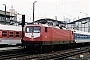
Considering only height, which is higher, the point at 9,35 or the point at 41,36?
the point at 41,36

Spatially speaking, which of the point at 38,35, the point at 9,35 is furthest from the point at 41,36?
the point at 9,35

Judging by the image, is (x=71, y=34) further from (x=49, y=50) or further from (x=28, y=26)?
(x=28, y=26)

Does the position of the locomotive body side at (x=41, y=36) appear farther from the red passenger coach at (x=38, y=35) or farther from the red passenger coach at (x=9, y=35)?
the red passenger coach at (x=9, y=35)

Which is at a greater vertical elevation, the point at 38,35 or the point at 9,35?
the point at 38,35

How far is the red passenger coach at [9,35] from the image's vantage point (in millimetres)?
27234

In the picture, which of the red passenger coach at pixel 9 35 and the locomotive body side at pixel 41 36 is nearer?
the locomotive body side at pixel 41 36

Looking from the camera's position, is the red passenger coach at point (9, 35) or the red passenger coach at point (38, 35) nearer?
the red passenger coach at point (38, 35)

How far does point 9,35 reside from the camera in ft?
92.8

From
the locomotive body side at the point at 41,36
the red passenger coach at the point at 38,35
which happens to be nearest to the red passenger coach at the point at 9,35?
the red passenger coach at the point at 38,35

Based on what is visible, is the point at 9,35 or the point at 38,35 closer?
the point at 38,35

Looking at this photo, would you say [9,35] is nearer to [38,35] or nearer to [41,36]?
[38,35]

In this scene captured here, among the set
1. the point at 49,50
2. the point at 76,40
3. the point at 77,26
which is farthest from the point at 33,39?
the point at 77,26

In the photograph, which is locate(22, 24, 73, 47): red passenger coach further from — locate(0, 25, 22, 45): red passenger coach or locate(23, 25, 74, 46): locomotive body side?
locate(0, 25, 22, 45): red passenger coach

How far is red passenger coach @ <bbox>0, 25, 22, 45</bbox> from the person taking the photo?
89.4ft
